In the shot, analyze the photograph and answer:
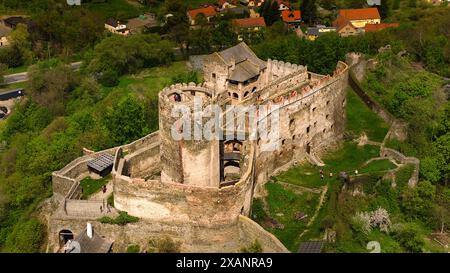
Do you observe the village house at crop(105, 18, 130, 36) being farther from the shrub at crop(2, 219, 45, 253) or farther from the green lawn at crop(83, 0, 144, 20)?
the shrub at crop(2, 219, 45, 253)

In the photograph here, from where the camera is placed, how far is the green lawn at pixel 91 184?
42.0 meters

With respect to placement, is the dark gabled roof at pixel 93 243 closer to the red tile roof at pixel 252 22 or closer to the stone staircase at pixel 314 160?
the stone staircase at pixel 314 160

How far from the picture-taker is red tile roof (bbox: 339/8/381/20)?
93.0 meters

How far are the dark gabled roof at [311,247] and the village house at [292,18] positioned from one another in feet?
201

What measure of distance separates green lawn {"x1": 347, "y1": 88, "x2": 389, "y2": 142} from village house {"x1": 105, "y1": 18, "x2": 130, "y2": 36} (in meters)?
45.7

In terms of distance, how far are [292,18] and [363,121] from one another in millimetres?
46986

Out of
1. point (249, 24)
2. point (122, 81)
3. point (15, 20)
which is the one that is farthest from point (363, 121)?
point (15, 20)

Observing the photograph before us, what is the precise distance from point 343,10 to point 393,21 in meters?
8.03

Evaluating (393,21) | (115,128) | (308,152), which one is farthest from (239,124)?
(393,21)

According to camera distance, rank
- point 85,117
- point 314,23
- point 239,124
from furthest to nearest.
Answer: point 314,23 → point 85,117 → point 239,124

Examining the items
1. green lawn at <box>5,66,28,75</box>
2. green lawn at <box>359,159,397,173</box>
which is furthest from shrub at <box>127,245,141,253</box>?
green lawn at <box>5,66,28,75</box>

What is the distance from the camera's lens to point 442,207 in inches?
1735

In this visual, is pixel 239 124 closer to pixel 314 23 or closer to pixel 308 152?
pixel 308 152

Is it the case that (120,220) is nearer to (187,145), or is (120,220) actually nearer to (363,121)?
(187,145)
